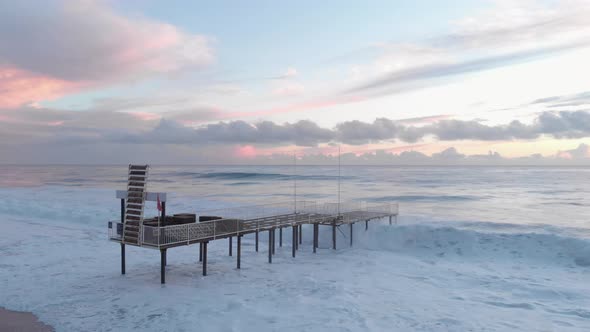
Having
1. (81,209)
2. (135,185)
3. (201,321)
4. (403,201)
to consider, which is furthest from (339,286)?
(403,201)

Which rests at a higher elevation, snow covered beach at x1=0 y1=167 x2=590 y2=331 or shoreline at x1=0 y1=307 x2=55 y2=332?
shoreline at x1=0 y1=307 x2=55 y2=332

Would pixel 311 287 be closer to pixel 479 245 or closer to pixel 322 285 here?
pixel 322 285

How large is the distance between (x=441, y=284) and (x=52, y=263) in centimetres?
2183

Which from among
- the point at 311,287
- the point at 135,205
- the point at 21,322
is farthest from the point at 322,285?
the point at 21,322

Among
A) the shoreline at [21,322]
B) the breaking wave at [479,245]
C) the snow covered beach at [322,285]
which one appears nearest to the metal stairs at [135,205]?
the snow covered beach at [322,285]

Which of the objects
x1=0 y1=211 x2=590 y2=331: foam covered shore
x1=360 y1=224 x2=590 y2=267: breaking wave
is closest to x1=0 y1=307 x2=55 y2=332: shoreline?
x1=0 y1=211 x2=590 y2=331: foam covered shore

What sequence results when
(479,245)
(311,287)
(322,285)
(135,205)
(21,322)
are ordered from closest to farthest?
(21,322) < (135,205) < (311,287) < (322,285) < (479,245)

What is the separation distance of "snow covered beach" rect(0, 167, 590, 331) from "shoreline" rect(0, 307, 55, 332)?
36 cm

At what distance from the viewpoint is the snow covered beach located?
1650 cm

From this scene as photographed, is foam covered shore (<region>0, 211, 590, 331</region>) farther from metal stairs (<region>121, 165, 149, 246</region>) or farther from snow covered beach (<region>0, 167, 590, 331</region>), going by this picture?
metal stairs (<region>121, 165, 149, 246</region>)

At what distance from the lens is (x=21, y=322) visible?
51.6 ft

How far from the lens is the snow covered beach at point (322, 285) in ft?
54.1

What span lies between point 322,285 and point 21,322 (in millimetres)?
12597

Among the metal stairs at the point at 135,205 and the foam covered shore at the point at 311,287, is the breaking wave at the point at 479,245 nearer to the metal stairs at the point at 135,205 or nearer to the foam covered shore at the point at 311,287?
the foam covered shore at the point at 311,287
